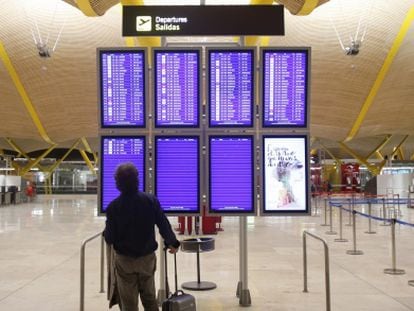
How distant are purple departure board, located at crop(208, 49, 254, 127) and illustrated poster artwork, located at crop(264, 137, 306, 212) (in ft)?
1.44

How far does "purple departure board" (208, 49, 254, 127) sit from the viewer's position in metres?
5.82

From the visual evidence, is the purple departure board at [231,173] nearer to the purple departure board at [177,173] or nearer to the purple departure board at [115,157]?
the purple departure board at [177,173]

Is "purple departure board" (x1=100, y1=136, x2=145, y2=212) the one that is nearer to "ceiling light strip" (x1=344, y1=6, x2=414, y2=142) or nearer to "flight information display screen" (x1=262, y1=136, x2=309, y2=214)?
"flight information display screen" (x1=262, y1=136, x2=309, y2=214)

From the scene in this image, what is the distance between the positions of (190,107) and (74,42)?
23543 millimetres

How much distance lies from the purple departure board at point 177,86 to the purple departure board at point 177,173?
0.83 ft

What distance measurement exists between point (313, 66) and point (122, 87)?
24302mm

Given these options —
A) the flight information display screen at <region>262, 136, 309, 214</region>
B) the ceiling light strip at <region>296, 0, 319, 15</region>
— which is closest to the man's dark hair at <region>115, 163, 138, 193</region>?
the flight information display screen at <region>262, 136, 309, 214</region>

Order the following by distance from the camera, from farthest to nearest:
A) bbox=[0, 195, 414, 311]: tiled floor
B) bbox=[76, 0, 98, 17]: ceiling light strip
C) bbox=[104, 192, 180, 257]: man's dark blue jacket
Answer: bbox=[76, 0, 98, 17]: ceiling light strip, bbox=[0, 195, 414, 311]: tiled floor, bbox=[104, 192, 180, 257]: man's dark blue jacket

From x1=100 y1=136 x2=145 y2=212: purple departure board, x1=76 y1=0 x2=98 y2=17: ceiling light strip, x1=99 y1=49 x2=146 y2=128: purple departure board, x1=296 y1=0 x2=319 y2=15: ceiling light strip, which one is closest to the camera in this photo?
x1=100 y1=136 x2=145 y2=212: purple departure board

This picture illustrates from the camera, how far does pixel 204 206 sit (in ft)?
18.9

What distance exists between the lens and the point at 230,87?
5824 millimetres

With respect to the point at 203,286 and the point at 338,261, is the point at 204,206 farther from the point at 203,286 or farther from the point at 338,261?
the point at 338,261

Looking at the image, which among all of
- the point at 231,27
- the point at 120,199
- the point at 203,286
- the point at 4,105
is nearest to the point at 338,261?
the point at 203,286

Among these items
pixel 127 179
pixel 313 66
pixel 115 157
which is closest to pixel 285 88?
pixel 115 157
